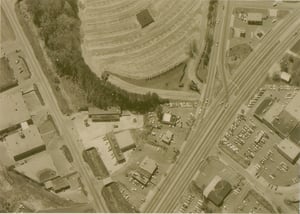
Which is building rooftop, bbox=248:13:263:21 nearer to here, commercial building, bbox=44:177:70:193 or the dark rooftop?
the dark rooftop

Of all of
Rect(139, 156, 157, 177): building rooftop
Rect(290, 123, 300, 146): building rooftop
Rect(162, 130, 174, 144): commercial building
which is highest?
Rect(162, 130, 174, 144): commercial building

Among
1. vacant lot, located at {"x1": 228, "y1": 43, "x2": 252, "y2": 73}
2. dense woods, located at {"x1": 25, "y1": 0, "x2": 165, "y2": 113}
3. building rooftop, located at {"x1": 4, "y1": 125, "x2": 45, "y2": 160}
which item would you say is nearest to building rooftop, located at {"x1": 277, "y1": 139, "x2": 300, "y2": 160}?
vacant lot, located at {"x1": 228, "y1": 43, "x2": 252, "y2": 73}

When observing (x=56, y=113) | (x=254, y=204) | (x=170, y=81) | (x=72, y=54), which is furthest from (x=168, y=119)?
(x=72, y=54)

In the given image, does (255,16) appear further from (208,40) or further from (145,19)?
(145,19)

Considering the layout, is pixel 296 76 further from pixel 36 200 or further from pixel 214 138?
pixel 36 200

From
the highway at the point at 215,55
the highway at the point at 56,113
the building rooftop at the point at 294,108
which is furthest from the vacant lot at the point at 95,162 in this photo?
the building rooftop at the point at 294,108

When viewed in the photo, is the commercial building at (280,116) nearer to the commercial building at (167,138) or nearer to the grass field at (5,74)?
the commercial building at (167,138)

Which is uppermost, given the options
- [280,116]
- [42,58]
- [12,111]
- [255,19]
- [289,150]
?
[42,58]
